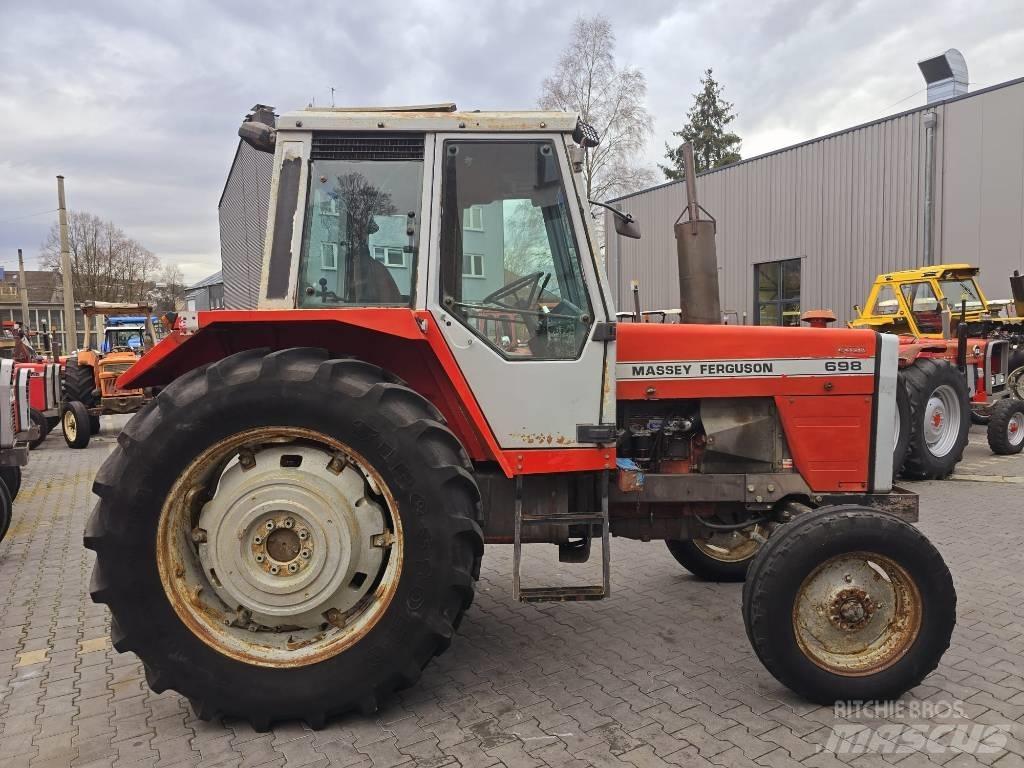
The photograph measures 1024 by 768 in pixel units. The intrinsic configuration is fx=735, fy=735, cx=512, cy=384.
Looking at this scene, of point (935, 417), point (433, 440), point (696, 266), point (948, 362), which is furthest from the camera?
point (948, 362)

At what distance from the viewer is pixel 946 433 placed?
8453 mm

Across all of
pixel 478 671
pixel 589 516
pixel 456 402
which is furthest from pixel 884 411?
pixel 478 671

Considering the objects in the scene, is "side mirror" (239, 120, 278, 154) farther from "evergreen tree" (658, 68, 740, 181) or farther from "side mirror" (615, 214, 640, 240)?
"evergreen tree" (658, 68, 740, 181)

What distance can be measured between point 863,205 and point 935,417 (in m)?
9.49

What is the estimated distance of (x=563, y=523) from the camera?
3275 millimetres

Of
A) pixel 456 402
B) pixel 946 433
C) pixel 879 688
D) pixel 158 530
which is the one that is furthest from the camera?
pixel 946 433

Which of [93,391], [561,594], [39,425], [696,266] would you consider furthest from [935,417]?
[93,391]

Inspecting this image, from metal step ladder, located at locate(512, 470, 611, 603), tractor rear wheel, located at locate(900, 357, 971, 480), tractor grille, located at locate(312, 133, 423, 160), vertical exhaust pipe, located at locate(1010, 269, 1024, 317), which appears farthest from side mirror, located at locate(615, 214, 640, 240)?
vertical exhaust pipe, located at locate(1010, 269, 1024, 317)

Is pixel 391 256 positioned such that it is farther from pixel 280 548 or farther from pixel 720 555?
pixel 720 555

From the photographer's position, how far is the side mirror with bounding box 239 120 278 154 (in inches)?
126

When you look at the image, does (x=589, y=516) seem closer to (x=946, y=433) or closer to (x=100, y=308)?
(x=946, y=433)

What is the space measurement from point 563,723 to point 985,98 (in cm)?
1563

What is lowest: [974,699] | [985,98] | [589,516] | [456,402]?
[974,699]

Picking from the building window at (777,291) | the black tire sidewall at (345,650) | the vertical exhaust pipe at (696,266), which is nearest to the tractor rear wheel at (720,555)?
the vertical exhaust pipe at (696,266)
